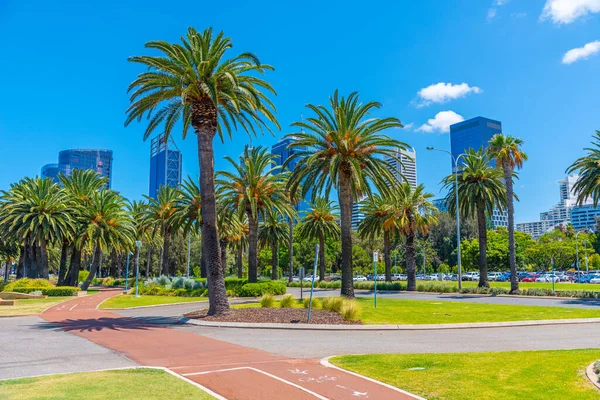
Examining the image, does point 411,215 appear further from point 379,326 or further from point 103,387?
point 103,387

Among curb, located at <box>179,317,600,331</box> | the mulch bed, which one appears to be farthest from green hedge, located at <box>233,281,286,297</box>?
curb, located at <box>179,317,600,331</box>

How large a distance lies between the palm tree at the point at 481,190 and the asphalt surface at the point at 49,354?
3622cm

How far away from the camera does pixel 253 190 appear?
124 ft

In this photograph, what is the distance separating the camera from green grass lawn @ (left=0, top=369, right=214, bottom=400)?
7381 mm

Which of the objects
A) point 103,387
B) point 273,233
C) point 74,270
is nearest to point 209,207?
point 103,387

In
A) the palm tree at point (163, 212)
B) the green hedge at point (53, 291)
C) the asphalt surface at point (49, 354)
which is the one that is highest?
the palm tree at point (163, 212)

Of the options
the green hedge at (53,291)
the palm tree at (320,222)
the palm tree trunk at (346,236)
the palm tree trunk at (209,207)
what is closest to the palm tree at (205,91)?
the palm tree trunk at (209,207)

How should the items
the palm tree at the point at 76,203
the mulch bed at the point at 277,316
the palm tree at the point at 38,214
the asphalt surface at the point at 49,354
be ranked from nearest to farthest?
the asphalt surface at the point at 49,354 < the mulch bed at the point at 277,316 < the palm tree at the point at 38,214 < the palm tree at the point at 76,203

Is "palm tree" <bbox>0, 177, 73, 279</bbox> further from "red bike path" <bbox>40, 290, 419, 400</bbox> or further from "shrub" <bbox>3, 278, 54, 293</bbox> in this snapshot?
"red bike path" <bbox>40, 290, 419, 400</bbox>

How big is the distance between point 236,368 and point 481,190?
37433mm

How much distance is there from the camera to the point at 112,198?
48.6 meters

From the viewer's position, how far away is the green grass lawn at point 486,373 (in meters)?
7.81

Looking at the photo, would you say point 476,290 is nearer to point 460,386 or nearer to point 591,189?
point 591,189

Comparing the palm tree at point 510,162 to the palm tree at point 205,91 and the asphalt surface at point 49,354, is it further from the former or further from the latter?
the asphalt surface at point 49,354
